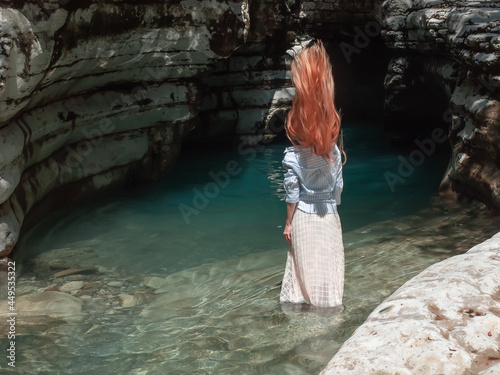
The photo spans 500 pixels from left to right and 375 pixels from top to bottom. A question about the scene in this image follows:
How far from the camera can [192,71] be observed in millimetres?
8727

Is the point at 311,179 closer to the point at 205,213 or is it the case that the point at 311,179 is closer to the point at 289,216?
the point at 289,216

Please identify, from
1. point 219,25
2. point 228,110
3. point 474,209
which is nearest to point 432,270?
point 474,209

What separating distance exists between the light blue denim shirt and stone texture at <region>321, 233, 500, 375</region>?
151 centimetres

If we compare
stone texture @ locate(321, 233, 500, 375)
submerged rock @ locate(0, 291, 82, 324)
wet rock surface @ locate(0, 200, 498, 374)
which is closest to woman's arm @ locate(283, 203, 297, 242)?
wet rock surface @ locate(0, 200, 498, 374)

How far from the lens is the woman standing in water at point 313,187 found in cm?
449

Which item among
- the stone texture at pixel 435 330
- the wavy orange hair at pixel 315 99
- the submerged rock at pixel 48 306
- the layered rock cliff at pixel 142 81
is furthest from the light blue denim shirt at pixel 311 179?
the layered rock cliff at pixel 142 81

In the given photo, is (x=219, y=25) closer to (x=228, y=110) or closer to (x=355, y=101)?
(x=228, y=110)

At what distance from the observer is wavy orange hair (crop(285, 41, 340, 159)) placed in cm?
447

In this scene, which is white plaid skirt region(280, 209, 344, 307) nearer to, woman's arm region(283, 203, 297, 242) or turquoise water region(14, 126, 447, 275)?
woman's arm region(283, 203, 297, 242)

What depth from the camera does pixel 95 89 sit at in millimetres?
8031

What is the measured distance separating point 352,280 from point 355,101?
1324 cm

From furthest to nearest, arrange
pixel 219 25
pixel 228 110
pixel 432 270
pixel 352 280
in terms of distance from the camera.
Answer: pixel 228 110, pixel 219 25, pixel 352 280, pixel 432 270

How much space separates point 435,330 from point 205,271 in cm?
362

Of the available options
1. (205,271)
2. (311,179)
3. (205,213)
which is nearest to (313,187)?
(311,179)
